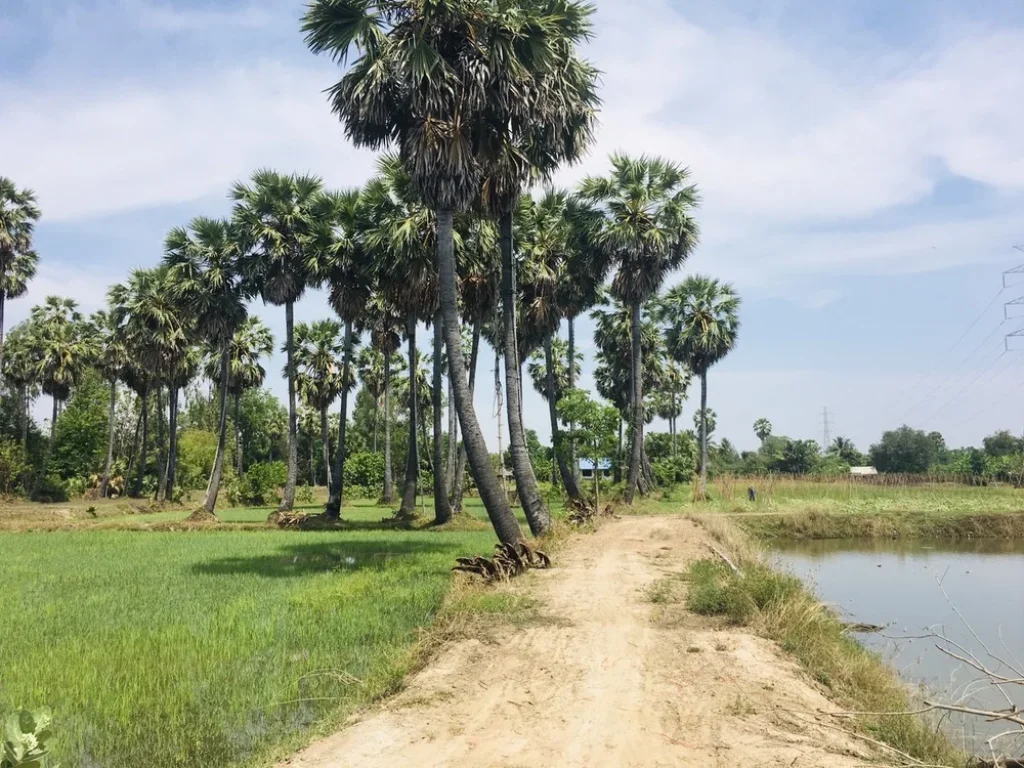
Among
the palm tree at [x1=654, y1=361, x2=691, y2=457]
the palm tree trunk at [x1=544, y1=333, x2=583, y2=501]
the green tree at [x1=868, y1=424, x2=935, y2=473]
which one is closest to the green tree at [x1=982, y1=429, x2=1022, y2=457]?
the green tree at [x1=868, y1=424, x2=935, y2=473]

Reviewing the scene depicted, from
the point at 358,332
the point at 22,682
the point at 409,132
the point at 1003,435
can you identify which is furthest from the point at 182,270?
the point at 1003,435

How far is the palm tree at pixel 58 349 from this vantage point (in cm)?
4744

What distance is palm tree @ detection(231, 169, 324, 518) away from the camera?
99.1 ft

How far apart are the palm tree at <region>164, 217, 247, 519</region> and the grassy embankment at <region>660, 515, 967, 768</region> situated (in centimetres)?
2454

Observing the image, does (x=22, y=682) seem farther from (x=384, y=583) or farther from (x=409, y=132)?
(x=409, y=132)

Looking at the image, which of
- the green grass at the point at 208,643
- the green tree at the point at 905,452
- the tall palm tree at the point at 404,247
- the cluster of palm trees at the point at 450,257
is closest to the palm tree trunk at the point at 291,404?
the cluster of palm trees at the point at 450,257

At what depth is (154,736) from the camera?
20.7 ft

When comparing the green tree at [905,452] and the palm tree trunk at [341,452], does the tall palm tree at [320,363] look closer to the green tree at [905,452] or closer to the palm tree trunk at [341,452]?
the palm tree trunk at [341,452]

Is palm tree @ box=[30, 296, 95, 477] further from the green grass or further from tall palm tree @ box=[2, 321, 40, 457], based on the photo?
the green grass

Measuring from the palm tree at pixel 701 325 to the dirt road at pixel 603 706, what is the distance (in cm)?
3327

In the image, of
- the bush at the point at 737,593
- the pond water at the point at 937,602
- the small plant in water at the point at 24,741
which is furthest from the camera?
the bush at the point at 737,593

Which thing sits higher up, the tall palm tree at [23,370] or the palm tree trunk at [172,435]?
the tall palm tree at [23,370]

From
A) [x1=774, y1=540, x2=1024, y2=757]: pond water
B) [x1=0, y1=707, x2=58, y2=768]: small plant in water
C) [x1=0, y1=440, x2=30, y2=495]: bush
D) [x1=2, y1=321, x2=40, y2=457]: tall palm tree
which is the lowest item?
[x1=774, y1=540, x2=1024, y2=757]: pond water

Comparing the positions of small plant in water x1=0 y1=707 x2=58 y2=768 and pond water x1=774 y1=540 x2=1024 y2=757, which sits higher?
small plant in water x1=0 y1=707 x2=58 y2=768
